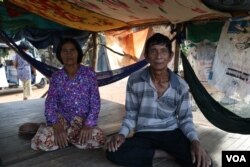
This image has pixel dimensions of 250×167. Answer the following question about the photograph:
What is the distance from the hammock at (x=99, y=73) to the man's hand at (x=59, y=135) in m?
Result: 1.70

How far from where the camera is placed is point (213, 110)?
3.19 metres

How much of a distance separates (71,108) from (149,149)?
805 mm

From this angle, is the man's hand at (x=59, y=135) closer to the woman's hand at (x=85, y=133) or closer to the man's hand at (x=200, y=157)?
the woman's hand at (x=85, y=133)

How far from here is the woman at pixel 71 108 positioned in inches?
105

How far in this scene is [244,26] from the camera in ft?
9.82

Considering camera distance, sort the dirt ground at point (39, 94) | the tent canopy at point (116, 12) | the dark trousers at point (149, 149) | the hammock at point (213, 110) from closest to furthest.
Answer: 1. the dark trousers at point (149, 149)
2. the tent canopy at point (116, 12)
3. the hammock at point (213, 110)
4. the dirt ground at point (39, 94)

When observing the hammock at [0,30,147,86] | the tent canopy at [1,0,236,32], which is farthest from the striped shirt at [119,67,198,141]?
the hammock at [0,30,147,86]

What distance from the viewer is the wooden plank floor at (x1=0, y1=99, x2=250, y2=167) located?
249 centimetres

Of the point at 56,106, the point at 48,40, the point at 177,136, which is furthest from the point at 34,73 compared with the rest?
the point at 177,136

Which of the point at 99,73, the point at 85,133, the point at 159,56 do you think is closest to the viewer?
the point at 159,56

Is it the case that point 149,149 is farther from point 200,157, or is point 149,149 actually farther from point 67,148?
point 67,148

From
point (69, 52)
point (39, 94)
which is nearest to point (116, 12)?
point (69, 52)

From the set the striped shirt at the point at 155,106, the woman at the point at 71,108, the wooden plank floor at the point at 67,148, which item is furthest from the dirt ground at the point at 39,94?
the striped shirt at the point at 155,106

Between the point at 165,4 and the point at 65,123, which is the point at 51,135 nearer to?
the point at 65,123
